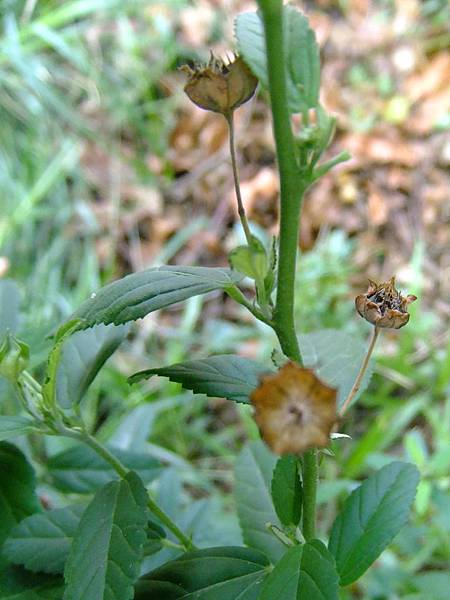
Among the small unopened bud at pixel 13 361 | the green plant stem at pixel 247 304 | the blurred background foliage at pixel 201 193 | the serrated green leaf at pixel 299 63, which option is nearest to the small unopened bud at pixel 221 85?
the serrated green leaf at pixel 299 63

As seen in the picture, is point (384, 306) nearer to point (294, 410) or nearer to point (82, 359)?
point (294, 410)

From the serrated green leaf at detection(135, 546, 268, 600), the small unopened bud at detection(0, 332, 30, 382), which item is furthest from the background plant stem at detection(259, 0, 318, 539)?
the small unopened bud at detection(0, 332, 30, 382)

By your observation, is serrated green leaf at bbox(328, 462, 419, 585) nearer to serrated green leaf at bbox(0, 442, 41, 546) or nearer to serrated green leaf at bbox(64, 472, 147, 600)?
serrated green leaf at bbox(64, 472, 147, 600)

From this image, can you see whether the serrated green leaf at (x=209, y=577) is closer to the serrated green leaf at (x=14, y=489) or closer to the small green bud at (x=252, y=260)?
the serrated green leaf at (x=14, y=489)

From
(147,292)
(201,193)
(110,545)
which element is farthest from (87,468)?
(201,193)

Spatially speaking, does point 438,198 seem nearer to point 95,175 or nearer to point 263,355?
point 263,355
